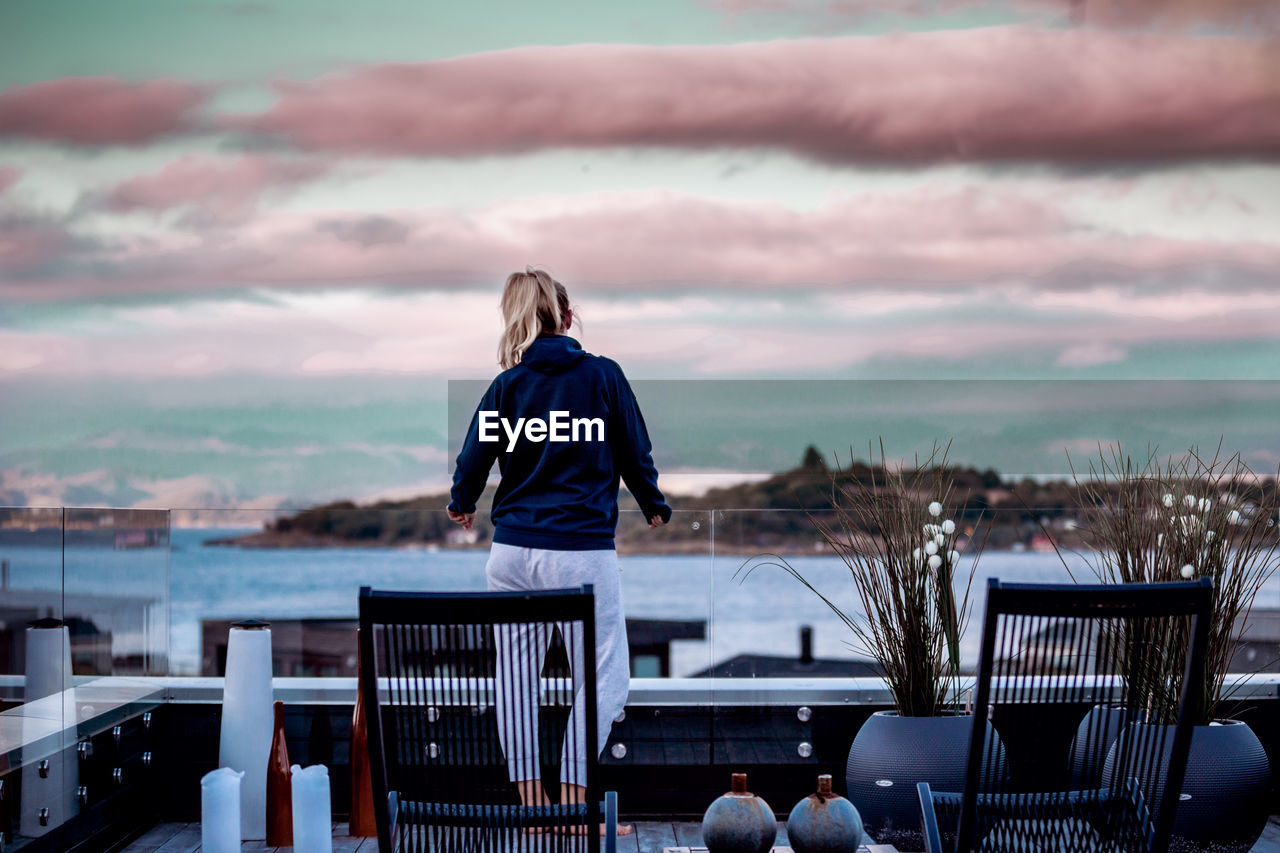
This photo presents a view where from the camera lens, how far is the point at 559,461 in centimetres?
320

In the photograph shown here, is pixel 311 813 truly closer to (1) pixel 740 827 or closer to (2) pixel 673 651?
(2) pixel 673 651

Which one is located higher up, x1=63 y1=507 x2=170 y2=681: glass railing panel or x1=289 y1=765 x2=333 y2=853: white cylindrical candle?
x1=63 y1=507 x2=170 y2=681: glass railing panel

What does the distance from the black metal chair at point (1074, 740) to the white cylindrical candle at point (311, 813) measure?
6.57 ft

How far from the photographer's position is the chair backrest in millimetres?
1879

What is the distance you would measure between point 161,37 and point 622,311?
206 inches

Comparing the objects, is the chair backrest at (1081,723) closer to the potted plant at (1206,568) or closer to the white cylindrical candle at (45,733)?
the potted plant at (1206,568)

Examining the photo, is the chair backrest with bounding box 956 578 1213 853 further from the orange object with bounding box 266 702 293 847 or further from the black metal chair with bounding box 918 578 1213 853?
the orange object with bounding box 266 702 293 847

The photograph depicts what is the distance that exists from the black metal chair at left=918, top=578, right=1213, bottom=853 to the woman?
4.24 ft

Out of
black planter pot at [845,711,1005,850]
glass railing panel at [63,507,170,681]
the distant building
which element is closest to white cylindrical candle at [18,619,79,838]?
glass railing panel at [63,507,170,681]

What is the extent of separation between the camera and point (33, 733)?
316 centimetres

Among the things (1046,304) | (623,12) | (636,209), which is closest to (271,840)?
(623,12)

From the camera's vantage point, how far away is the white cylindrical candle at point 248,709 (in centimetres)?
372

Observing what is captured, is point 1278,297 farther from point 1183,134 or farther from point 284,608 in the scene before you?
point 284,608

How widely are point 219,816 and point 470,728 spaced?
177 cm
